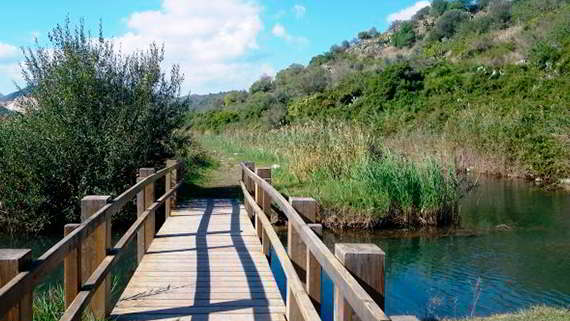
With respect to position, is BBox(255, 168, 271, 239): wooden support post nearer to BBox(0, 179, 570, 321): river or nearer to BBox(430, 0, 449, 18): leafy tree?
BBox(0, 179, 570, 321): river

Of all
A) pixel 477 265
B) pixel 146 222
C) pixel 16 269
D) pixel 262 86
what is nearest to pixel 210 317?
pixel 16 269

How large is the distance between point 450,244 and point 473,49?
33.0m

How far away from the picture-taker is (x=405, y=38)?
212ft

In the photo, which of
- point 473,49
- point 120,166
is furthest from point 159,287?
point 473,49

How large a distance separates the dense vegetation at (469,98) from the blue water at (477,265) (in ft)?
7.83

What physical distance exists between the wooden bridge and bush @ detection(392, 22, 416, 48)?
5809 cm

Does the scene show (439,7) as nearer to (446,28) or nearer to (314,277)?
(446,28)

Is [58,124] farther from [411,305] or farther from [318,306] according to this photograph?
[318,306]

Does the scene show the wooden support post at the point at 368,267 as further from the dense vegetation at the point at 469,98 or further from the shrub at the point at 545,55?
the shrub at the point at 545,55

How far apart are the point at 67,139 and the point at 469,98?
23.0 meters

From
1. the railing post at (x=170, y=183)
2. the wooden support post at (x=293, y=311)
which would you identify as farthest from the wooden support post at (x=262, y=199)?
the wooden support post at (x=293, y=311)

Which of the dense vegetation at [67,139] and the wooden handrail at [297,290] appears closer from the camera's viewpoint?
the wooden handrail at [297,290]

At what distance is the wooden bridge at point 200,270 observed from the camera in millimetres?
2717

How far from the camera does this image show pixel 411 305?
7.70m
